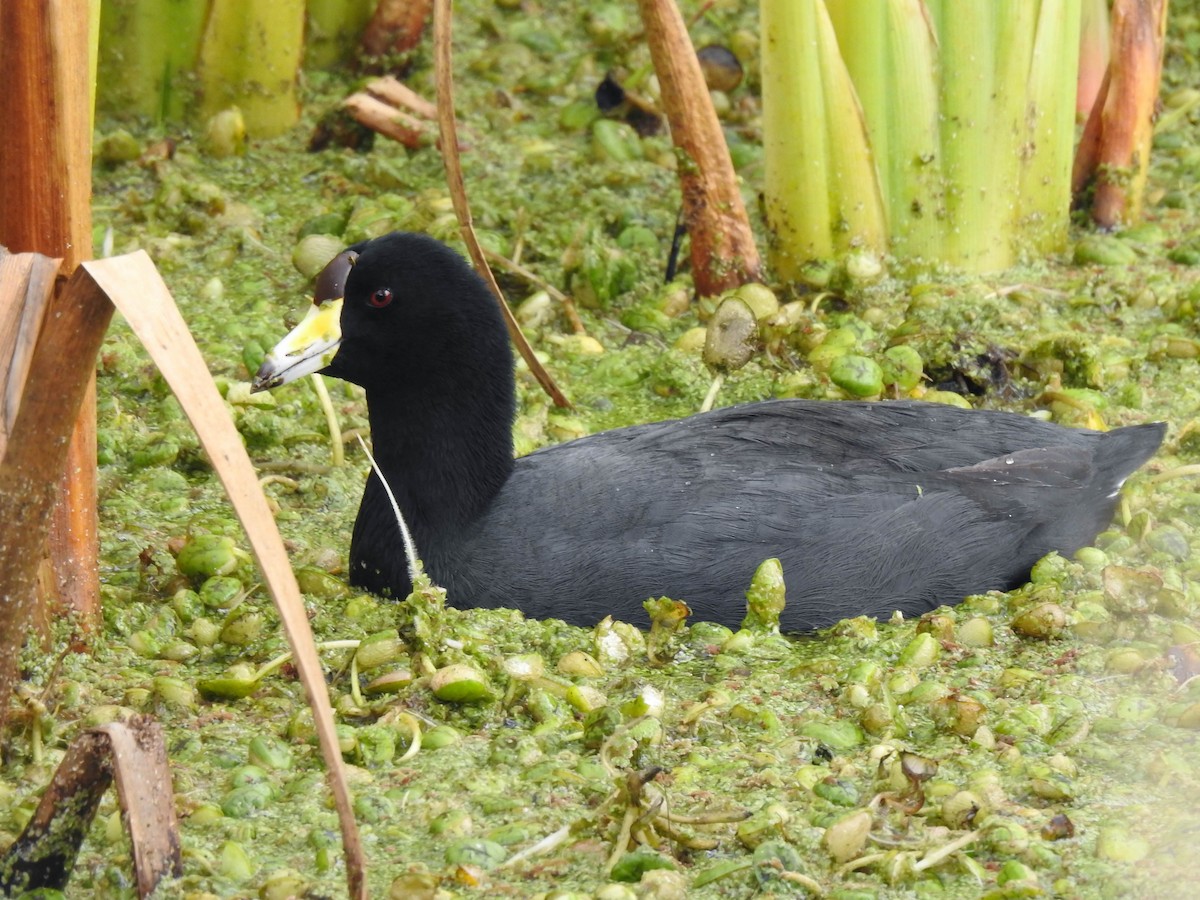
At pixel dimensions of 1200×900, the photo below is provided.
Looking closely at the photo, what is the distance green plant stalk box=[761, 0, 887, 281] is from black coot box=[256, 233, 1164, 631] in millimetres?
972

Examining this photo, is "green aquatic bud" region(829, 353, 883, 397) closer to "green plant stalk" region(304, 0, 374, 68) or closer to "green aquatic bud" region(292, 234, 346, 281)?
"green aquatic bud" region(292, 234, 346, 281)

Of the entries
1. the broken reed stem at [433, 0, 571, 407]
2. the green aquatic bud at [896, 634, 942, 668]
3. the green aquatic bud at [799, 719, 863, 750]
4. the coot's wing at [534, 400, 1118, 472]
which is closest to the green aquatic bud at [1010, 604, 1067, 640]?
the green aquatic bud at [896, 634, 942, 668]

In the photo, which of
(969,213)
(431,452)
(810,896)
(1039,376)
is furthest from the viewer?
(969,213)

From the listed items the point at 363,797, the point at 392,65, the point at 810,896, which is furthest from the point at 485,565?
the point at 392,65

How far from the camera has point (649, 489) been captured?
302 centimetres

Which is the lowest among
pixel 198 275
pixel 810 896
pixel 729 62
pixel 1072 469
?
pixel 810 896

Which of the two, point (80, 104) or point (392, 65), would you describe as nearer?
point (80, 104)

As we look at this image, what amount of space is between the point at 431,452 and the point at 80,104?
1.09 m

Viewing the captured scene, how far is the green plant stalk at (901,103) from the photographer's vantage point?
3861mm

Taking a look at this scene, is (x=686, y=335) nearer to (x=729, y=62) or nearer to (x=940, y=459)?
(x=940, y=459)

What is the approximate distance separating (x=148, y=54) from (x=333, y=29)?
61cm

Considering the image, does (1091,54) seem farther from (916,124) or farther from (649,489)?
(649,489)

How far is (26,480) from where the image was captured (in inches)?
74.5

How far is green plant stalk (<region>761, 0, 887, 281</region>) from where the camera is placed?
3826 mm
